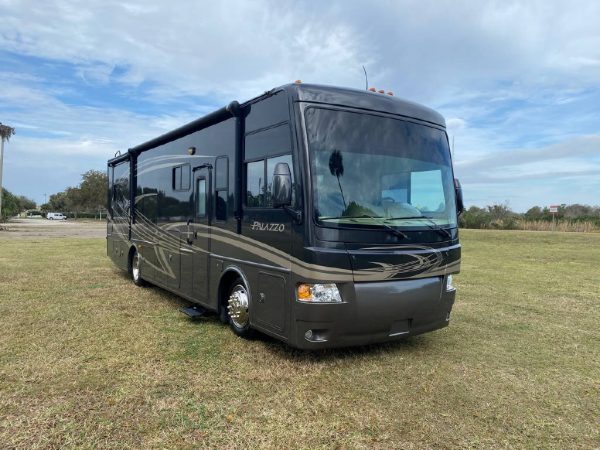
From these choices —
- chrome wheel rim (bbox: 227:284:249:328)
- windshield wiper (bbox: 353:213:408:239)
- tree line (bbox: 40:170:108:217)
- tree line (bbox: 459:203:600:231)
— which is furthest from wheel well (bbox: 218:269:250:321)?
tree line (bbox: 40:170:108:217)

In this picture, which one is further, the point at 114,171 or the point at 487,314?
the point at 114,171

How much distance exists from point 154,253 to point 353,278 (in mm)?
5112

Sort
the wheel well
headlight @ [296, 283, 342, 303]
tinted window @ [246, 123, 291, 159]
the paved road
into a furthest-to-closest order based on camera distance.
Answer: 1. the paved road
2. the wheel well
3. tinted window @ [246, 123, 291, 159]
4. headlight @ [296, 283, 342, 303]

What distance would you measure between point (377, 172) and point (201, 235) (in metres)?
2.91

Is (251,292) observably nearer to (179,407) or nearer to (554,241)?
(179,407)

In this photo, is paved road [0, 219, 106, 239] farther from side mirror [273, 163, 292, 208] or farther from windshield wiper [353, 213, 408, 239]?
windshield wiper [353, 213, 408, 239]

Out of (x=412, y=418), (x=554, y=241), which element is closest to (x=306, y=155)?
(x=412, y=418)

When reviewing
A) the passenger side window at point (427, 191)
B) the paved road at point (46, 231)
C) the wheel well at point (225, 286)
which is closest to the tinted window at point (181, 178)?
the wheel well at point (225, 286)

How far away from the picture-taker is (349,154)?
476 centimetres

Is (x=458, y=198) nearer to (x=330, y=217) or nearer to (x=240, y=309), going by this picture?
(x=330, y=217)

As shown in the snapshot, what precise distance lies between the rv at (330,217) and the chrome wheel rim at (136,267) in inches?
141

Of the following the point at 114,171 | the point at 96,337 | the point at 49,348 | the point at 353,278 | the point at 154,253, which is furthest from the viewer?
the point at 114,171

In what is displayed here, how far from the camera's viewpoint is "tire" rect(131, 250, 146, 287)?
9.43 metres

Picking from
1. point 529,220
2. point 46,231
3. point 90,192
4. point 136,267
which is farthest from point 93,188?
point 136,267
